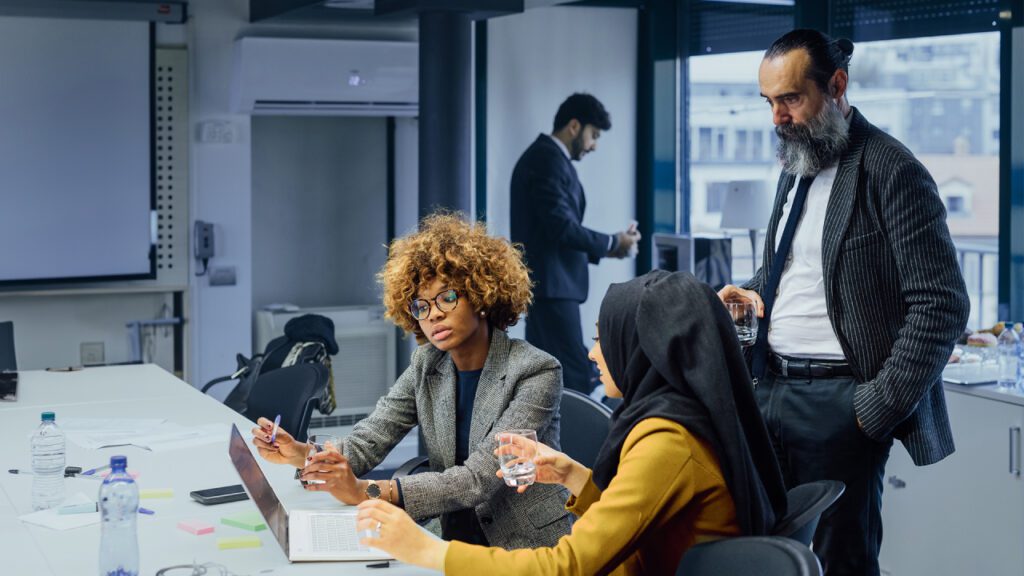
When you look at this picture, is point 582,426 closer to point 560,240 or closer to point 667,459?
point 667,459

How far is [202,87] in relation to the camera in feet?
20.3

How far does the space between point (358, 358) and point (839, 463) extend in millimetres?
4480

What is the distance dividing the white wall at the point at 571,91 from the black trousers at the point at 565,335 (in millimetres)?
323

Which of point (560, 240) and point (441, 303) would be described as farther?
→ point (560, 240)

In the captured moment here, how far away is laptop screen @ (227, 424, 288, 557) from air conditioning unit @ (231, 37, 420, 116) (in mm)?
3941

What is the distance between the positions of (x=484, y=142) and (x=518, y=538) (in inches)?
156

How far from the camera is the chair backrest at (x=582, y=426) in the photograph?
2.96 meters

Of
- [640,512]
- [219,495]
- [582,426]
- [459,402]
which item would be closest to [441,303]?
[459,402]

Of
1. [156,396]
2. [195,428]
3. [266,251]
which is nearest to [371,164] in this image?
[266,251]

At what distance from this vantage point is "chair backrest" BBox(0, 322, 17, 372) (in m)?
4.96

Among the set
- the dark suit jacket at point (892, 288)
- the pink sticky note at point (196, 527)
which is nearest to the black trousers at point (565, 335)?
the dark suit jacket at point (892, 288)

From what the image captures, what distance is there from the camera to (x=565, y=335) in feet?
20.4

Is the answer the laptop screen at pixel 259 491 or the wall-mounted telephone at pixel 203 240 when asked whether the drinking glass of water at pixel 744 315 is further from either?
the wall-mounted telephone at pixel 203 240

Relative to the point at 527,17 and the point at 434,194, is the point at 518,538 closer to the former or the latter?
Answer: the point at 434,194
